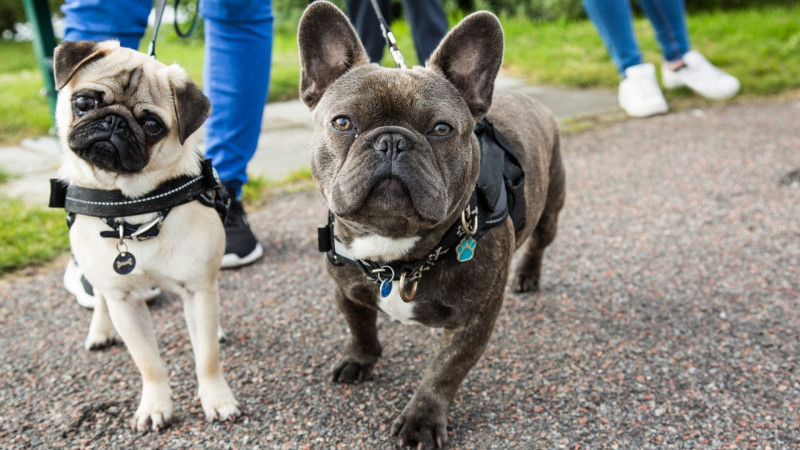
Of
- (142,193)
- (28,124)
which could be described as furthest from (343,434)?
(28,124)

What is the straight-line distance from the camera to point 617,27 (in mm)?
6957

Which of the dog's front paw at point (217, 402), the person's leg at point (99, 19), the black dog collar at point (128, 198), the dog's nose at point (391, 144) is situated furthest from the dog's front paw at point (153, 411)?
the person's leg at point (99, 19)

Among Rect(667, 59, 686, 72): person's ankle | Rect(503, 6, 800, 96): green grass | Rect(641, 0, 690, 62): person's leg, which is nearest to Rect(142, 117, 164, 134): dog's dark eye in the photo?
Rect(641, 0, 690, 62): person's leg

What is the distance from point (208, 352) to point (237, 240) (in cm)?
139

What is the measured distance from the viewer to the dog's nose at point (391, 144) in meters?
2.25

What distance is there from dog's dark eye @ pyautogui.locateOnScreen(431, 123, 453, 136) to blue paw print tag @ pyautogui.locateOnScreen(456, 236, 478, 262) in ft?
1.27

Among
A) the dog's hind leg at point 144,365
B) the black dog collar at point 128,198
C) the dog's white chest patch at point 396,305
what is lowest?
the dog's hind leg at point 144,365

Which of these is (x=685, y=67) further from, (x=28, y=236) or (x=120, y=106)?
(x=120, y=106)

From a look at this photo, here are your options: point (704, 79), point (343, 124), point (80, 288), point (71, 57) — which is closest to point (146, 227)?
point (71, 57)

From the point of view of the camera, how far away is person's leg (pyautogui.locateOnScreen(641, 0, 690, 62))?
7.24 meters

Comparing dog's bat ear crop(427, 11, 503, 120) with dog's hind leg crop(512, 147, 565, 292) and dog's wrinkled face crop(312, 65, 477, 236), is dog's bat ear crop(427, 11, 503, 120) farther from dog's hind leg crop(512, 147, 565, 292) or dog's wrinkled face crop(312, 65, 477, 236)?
dog's hind leg crop(512, 147, 565, 292)

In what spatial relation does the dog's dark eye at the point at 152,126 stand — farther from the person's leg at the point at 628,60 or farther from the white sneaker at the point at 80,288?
the person's leg at the point at 628,60

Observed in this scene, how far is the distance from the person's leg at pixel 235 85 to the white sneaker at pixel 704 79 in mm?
5414

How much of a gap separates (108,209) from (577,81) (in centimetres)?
709
